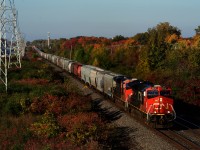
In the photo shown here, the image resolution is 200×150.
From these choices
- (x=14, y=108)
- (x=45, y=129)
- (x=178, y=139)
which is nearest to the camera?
(x=45, y=129)

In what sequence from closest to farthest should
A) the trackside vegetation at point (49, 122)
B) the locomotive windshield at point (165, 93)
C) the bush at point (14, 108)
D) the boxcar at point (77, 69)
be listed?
the trackside vegetation at point (49, 122)
the locomotive windshield at point (165, 93)
the bush at point (14, 108)
the boxcar at point (77, 69)

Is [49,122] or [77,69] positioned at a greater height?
[77,69]

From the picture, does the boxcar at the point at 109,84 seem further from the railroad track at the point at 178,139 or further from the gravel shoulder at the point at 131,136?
the railroad track at the point at 178,139

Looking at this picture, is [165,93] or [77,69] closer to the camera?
[165,93]

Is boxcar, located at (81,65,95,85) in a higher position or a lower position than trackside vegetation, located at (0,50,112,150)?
higher

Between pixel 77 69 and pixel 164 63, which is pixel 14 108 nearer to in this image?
pixel 164 63

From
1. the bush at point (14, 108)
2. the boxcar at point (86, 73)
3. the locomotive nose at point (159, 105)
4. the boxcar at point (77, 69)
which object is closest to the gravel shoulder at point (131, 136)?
the locomotive nose at point (159, 105)

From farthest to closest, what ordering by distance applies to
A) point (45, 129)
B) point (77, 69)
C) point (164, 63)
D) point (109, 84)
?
point (77, 69)
point (164, 63)
point (109, 84)
point (45, 129)

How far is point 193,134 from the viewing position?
24375 mm

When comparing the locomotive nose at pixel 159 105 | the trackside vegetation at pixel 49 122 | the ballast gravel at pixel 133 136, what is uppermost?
the locomotive nose at pixel 159 105

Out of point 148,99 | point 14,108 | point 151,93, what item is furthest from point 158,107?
point 14,108

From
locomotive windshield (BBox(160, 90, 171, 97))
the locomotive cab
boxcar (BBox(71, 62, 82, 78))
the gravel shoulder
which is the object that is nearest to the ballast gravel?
the gravel shoulder

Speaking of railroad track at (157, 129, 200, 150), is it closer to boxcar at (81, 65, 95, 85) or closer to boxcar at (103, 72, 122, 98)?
boxcar at (103, 72, 122, 98)

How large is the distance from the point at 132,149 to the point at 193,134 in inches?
229
